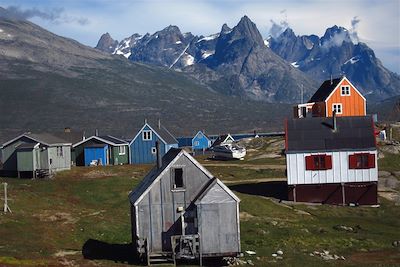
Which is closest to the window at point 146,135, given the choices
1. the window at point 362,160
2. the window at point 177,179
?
the window at point 362,160

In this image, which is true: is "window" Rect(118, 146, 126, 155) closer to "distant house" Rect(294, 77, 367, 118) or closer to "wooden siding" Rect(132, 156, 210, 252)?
"distant house" Rect(294, 77, 367, 118)

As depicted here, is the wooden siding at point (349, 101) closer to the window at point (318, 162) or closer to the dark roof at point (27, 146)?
the window at point (318, 162)

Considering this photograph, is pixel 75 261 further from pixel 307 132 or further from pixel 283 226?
pixel 307 132

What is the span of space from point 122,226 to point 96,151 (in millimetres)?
35819

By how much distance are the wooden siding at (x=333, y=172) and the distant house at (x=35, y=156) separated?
26.1m

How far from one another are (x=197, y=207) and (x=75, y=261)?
7.06 m

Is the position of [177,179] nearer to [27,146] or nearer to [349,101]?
[27,146]

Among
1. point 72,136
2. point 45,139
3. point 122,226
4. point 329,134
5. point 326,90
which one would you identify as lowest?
point 122,226

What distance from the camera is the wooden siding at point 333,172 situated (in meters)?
57.4

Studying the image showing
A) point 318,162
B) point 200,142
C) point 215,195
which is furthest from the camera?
point 200,142

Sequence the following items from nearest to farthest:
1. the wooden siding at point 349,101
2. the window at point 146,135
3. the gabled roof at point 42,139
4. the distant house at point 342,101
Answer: the gabled roof at point 42,139 → the distant house at point 342,101 → the wooden siding at point 349,101 → the window at point 146,135

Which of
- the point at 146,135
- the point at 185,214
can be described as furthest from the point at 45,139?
the point at 185,214

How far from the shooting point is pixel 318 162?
57375mm

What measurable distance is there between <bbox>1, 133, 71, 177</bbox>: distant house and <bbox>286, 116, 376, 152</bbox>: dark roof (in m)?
26.1
